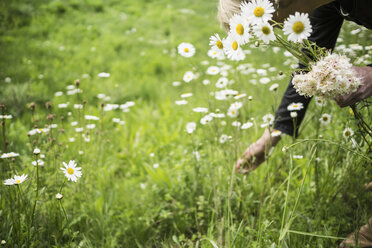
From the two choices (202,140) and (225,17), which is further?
(202,140)

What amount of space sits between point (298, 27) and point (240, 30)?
0.52ft

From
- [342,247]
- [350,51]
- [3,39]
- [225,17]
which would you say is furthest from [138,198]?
[3,39]

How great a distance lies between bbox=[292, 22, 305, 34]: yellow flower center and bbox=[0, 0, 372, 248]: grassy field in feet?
0.42

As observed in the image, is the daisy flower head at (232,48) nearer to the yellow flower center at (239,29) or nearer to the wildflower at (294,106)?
the yellow flower center at (239,29)

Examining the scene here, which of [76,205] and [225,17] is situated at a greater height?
[225,17]

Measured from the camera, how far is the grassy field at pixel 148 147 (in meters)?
1.36

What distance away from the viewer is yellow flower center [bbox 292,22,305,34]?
0.80 meters

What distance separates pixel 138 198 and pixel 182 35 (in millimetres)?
3324

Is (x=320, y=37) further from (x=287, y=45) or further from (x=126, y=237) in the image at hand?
(x=126, y=237)

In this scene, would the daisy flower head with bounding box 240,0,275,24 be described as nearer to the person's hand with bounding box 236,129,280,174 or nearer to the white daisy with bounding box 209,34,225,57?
the white daisy with bounding box 209,34,225,57

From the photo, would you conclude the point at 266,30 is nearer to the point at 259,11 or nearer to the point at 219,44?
the point at 259,11

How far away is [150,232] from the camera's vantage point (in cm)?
158

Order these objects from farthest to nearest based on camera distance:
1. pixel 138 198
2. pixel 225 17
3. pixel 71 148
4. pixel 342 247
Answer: pixel 71 148
pixel 138 198
pixel 342 247
pixel 225 17

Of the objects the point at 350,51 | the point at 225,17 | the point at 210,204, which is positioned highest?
the point at 225,17
